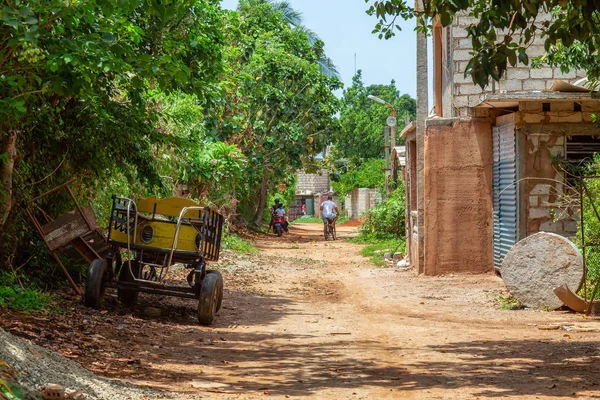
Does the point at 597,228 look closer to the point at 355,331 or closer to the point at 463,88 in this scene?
the point at 355,331

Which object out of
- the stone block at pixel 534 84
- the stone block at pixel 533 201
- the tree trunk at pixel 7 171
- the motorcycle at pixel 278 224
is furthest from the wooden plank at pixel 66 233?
the motorcycle at pixel 278 224

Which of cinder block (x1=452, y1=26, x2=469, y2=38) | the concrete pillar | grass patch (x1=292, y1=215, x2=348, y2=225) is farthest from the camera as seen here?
grass patch (x1=292, y1=215, x2=348, y2=225)

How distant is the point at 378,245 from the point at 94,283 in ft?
60.6

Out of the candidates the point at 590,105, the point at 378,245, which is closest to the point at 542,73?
the point at 590,105

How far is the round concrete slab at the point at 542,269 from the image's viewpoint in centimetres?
1285

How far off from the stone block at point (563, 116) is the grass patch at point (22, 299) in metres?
9.41

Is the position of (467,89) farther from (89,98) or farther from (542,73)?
(89,98)

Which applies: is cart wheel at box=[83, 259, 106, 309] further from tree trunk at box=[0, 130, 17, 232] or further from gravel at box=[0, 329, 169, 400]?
gravel at box=[0, 329, 169, 400]

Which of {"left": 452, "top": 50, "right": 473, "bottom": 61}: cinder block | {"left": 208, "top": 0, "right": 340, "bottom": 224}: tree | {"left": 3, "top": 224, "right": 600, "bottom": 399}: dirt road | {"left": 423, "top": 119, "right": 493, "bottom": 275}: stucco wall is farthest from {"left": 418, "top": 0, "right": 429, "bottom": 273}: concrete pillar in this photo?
{"left": 208, "top": 0, "right": 340, "bottom": 224}: tree

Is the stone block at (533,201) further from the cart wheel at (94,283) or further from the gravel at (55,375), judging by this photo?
the gravel at (55,375)

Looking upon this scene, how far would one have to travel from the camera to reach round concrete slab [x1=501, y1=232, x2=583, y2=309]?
12852 millimetres

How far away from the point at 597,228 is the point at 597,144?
3570 mm

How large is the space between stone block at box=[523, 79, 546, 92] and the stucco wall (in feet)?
3.56

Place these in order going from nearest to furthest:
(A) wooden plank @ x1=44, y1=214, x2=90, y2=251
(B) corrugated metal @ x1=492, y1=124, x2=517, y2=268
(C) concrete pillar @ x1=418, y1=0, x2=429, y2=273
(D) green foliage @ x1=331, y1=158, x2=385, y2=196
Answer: (A) wooden plank @ x1=44, y1=214, x2=90, y2=251, (B) corrugated metal @ x1=492, y1=124, x2=517, y2=268, (C) concrete pillar @ x1=418, y1=0, x2=429, y2=273, (D) green foliage @ x1=331, y1=158, x2=385, y2=196
